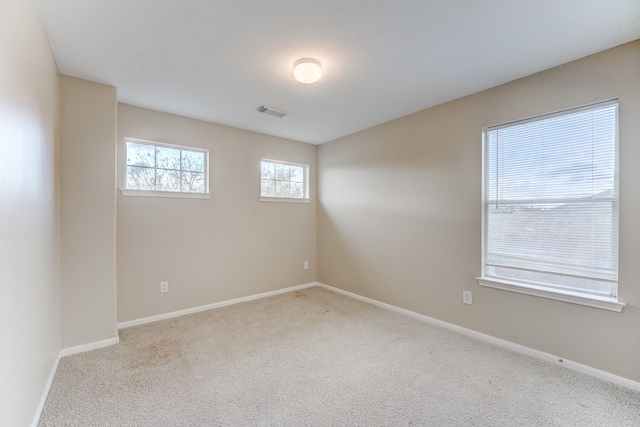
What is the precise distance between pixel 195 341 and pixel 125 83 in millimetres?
2498

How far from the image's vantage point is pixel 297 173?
14.9 feet

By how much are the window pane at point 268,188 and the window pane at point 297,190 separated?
0.36 metres

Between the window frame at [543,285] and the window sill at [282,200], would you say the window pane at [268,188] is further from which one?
the window frame at [543,285]

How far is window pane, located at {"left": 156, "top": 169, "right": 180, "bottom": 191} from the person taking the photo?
3.21 metres

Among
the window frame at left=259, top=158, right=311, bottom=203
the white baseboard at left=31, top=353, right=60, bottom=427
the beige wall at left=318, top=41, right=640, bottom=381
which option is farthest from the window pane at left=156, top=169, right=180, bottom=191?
the beige wall at left=318, top=41, right=640, bottom=381

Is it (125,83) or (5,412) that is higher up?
(125,83)

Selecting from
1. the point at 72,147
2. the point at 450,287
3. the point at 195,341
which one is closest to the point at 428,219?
the point at 450,287

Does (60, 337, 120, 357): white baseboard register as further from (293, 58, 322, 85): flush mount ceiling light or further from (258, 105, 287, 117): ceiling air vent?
(293, 58, 322, 85): flush mount ceiling light

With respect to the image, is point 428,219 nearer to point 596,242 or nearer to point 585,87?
point 596,242

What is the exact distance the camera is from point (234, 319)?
3.15 meters

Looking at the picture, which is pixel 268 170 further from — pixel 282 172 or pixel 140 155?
pixel 140 155

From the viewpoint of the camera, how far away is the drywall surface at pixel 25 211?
1.17m

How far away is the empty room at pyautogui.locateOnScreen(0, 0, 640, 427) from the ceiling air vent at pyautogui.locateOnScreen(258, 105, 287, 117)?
0.05 metres

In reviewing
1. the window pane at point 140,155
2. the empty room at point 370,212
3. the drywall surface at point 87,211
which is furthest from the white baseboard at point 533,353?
the window pane at point 140,155
